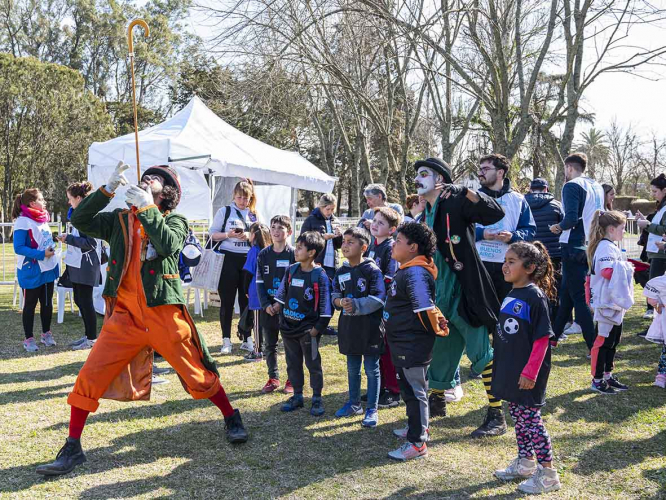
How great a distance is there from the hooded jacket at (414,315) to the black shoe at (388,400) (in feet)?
4.08

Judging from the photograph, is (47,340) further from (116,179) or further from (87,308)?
(116,179)

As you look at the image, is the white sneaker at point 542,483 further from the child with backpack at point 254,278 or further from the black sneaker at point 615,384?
the child with backpack at point 254,278

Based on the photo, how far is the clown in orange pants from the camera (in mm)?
3721

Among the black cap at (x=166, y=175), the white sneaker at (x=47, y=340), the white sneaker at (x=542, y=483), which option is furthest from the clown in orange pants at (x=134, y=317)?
the white sneaker at (x=47, y=340)

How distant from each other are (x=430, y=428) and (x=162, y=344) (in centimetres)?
208

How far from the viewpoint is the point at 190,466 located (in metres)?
3.83

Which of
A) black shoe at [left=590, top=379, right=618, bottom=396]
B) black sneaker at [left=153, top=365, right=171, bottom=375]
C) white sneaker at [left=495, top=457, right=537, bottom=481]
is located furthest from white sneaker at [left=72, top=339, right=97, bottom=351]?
black shoe at [left=590, top=379, right=618, bottom=396]

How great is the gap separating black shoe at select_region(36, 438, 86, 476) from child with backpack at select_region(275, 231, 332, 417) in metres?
1.67

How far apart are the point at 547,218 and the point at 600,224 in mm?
1998

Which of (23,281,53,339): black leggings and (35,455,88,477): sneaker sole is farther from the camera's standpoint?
(23,281,53,339): black leggings

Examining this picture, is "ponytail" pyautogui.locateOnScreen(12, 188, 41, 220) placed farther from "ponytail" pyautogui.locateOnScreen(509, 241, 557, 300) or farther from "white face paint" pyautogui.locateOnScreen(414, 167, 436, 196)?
"ponytail" pyautogui.locateOnScreen(509, 241, 557, 300)

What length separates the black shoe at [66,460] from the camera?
11.9 feet

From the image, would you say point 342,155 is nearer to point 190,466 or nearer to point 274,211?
point 274,211

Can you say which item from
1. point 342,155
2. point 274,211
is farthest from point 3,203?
point 274,211
